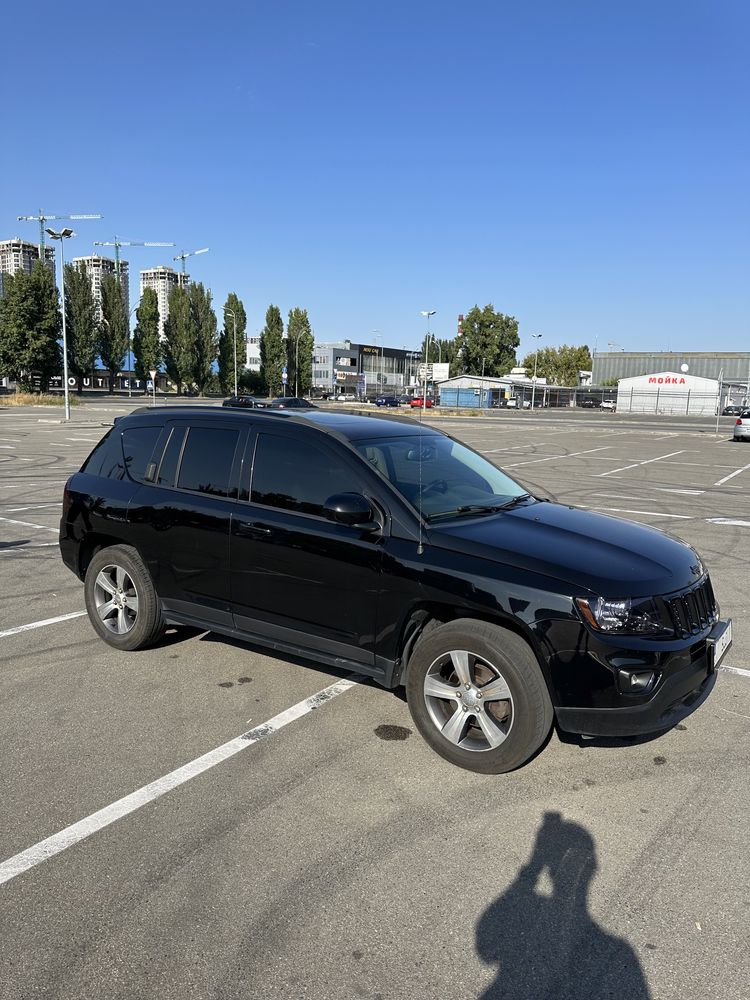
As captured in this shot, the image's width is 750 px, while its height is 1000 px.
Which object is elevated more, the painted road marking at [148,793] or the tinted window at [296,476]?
the tinted window at [296,476]

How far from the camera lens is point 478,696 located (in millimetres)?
3625

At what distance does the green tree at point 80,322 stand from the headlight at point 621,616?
3099 inches

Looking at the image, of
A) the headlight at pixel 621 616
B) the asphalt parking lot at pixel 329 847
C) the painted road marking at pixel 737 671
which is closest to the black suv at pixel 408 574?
the headlight at pixel 621 616

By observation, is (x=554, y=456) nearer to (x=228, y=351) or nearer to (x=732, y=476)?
(x=732, y=476)

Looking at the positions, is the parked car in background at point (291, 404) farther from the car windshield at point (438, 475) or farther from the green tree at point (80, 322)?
the green tree at point (80, 322)

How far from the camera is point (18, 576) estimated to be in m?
7.24

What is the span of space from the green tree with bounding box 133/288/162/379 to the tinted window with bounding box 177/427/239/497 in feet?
277

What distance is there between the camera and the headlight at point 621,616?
335 cm

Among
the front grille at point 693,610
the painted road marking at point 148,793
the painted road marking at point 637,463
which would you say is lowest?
the painted road marking at point 637,463

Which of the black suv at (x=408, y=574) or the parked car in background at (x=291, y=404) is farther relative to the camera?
the parked car in background at (x=291, y=404)

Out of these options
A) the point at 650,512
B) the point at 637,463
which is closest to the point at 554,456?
the point at 637,463

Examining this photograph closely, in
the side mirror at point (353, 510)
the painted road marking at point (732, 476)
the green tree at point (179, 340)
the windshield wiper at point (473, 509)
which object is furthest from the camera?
the green tree at point (179, 340)

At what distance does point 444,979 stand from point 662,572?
218 cm

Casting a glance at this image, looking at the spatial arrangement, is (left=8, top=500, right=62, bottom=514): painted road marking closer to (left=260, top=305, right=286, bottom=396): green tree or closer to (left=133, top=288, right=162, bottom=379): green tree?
(left=133, top=288, right=162, bottom=379): green tree
